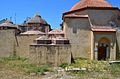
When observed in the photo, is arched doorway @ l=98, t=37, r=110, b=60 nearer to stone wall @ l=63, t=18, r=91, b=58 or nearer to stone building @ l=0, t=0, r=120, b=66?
stone building @ l=0, t=0, r=120, b=66

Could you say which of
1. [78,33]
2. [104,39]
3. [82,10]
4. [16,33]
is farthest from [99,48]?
[16,33]

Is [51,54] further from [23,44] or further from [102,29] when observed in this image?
[23,44]

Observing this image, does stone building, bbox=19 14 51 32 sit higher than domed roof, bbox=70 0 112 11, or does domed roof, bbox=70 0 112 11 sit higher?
domed roof, bbox=70 0 112 11

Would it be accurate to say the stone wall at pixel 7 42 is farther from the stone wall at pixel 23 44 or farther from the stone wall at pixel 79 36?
the stone wall at pixel 79 36

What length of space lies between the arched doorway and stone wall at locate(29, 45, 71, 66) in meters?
4.67

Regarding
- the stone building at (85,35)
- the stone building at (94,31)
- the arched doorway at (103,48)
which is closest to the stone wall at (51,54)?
the stone building at (85,35)

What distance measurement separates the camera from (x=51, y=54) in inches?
821

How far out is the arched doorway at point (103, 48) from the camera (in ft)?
78.8

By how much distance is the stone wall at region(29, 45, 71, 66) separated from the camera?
20.8 metres

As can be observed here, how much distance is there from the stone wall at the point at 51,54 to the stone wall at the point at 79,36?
10.8 feet

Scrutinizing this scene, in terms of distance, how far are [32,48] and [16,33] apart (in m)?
6.44

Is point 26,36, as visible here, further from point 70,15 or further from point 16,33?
point 70,15

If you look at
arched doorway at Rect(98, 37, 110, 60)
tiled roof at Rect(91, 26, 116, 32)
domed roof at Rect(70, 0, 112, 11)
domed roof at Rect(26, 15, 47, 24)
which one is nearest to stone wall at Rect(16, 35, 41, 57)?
domed roof at Rect(26, 15, 47, 24)

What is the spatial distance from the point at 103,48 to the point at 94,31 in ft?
6.73
